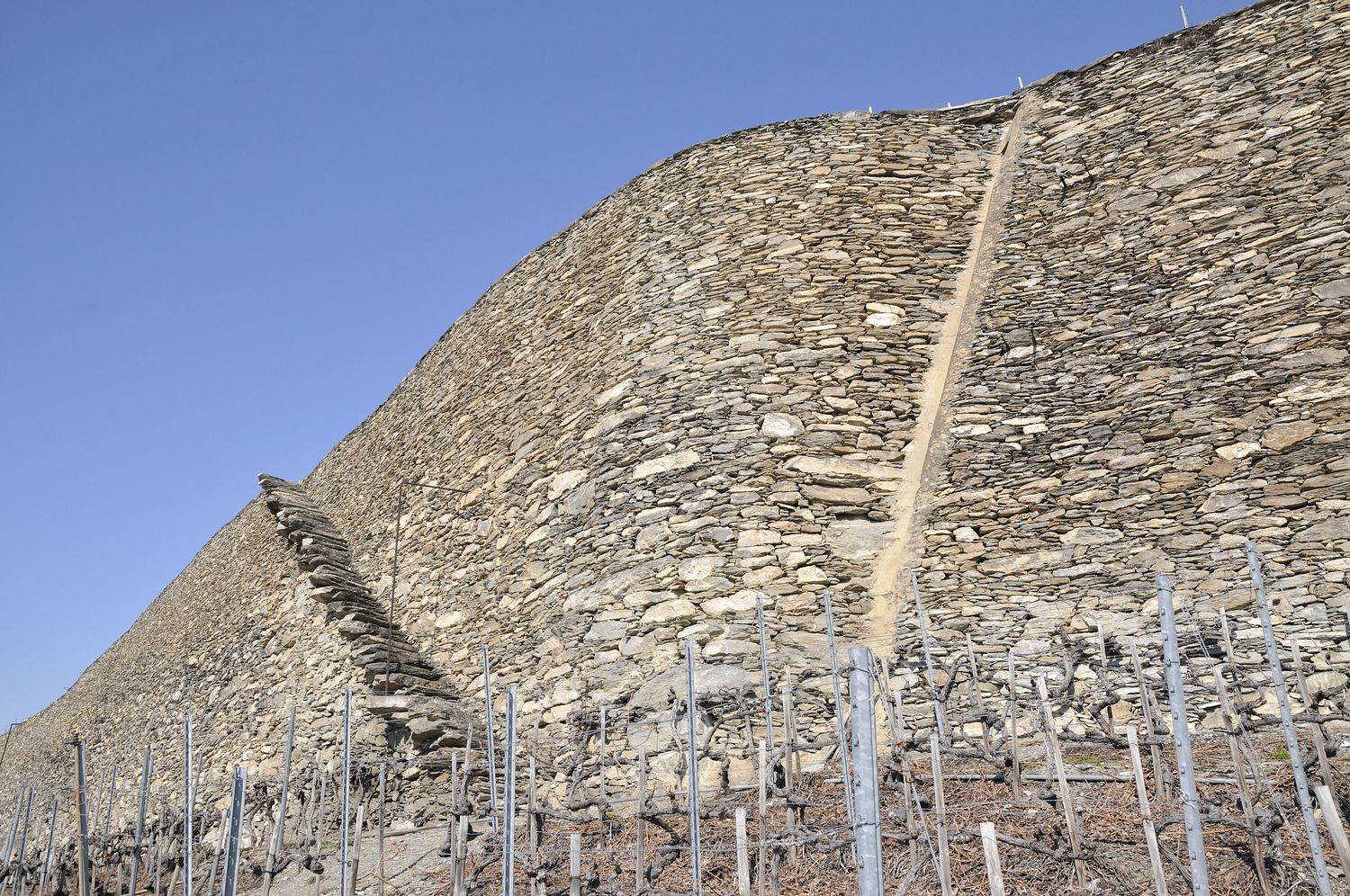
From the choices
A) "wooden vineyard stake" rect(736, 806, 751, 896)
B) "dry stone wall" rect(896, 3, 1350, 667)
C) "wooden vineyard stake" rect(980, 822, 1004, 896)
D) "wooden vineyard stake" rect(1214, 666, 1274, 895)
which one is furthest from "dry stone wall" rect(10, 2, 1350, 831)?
"wooden vineyard stake" rect(980, 822, 1004, 896)

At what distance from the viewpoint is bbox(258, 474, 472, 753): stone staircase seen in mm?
8844

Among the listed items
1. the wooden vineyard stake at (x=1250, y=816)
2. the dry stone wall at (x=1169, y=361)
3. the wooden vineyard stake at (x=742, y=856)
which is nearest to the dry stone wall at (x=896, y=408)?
the dry stone wall at (x=1169, y=361)

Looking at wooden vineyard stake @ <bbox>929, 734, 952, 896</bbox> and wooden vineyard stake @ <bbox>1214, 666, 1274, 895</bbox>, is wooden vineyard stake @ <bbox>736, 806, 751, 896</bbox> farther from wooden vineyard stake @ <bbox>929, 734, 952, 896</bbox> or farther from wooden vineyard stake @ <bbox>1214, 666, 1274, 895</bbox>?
wooden vineyard stake @ <bbox>1214, 666, 1274, 895</bbox>

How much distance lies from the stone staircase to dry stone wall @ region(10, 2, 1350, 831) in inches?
2.4

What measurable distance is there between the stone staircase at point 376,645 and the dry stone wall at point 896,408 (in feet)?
0.20

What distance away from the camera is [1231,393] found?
752cm

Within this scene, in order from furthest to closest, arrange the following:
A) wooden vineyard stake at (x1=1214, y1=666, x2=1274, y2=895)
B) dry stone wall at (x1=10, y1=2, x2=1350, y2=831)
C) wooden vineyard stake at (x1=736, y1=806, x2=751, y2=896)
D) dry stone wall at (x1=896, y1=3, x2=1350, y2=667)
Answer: dry stone wall at (x1=10, y1=2, x2=1350, y2=831)
dry stone wall at (x1=896, y1=3, x2=1350, y2=667)
wooden vineyard stake at (x1=736, y1=806, x2=751, y2=896)
wooden vineyard stake at (x1=1214, y1=666, x2=1274, y2=895)

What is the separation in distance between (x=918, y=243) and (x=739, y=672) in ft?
18.0

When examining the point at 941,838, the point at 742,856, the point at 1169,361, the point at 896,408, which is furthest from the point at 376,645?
the point at 1169,361

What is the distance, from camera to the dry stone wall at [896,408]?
707 centimetres

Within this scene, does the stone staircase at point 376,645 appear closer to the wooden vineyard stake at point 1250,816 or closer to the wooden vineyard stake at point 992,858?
the wooden vineyard stake at point 992,858

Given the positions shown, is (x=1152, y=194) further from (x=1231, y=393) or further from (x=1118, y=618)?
(x=1118, y=618)

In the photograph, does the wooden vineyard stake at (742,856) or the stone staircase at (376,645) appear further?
the stone staircase at (376,645)

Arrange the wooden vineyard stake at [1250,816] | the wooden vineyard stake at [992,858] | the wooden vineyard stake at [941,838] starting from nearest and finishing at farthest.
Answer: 1. the wooden vineyard stake at [992,858]
2. the wooden vineyard stake at [941,838]
3. the wooden vineyard stake at [1250,816]
